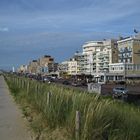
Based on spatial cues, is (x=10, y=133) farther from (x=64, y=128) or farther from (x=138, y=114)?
(x=138, y=114)

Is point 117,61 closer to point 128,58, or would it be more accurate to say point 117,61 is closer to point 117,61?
point 117,61

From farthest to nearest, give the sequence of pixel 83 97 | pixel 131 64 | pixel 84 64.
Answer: pixel 84 64 < pixel 131 64 < pixel 83 97

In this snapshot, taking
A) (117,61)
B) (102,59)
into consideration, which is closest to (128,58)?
(117,61)

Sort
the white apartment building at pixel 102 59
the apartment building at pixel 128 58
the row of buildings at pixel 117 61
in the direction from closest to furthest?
the apartment building at pixel 128 58 < the row of buildings at pixel 117 61 < the white apartment building at pixel 102 59

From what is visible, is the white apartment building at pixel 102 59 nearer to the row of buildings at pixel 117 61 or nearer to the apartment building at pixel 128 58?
the row of buildings at pixel 117 61

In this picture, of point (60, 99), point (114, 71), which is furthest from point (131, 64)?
point (60, 99)

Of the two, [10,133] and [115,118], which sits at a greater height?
[115,118]

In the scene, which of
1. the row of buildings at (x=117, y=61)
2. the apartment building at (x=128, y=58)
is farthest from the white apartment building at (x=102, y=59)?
the apartment building at (x=128, y=58)

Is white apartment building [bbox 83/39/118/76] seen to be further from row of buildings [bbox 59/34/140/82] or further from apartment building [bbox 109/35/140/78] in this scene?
apartment building [bbox 109/35/140/78]

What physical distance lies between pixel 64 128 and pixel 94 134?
2181 millimetres

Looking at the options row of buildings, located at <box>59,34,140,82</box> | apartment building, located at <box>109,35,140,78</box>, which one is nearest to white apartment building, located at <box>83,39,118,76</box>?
row of buildings, located at <box>59,34,140,82</box>

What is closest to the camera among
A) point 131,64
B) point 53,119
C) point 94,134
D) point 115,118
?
point 94,134

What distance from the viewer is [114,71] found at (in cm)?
14162

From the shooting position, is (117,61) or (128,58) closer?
(128,58)
